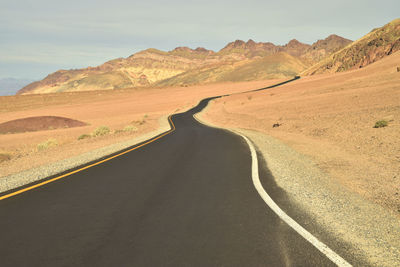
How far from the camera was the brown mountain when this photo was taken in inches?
3158

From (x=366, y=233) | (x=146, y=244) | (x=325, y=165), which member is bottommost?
(x=325, y=165)

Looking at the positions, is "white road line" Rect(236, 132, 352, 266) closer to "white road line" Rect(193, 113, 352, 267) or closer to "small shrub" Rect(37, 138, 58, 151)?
"white road line" Rect(193, 113, 352, 267)

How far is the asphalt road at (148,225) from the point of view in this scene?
3518 millimetres

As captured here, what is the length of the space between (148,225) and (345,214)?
130 inches

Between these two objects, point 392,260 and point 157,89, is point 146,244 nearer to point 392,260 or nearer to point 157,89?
point 392,260

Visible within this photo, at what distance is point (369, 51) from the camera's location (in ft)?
284

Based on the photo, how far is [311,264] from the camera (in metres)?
3.38

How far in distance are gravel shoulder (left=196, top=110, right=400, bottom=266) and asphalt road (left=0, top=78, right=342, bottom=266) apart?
2.01 ft

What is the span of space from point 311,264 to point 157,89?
103 metres

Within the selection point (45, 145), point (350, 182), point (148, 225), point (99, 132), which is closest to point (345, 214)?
point (350, 182)

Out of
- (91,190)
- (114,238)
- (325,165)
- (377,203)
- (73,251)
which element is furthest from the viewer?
(325,165)

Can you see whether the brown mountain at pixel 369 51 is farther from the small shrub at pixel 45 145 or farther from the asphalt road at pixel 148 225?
the asphalt road at pixel 148 225

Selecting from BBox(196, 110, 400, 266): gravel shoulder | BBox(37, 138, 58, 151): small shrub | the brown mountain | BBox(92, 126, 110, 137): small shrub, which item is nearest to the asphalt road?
BBox(196, 110, 400, 266): gravel shoulder

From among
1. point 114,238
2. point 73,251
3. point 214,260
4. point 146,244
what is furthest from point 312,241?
point 73,251
